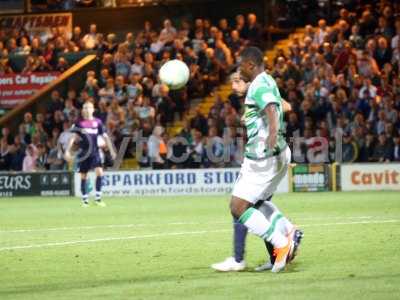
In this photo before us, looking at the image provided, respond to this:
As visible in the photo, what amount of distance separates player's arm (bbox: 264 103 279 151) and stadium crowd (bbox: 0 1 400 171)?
17107mm

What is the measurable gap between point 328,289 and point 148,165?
20.7m

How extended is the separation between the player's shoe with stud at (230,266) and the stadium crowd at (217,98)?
55.1 ft

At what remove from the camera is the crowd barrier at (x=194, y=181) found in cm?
2750

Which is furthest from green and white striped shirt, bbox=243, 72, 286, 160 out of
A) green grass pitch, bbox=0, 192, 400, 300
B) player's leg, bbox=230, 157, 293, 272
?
green grass pitch, bbox=0, 192, 400, 300

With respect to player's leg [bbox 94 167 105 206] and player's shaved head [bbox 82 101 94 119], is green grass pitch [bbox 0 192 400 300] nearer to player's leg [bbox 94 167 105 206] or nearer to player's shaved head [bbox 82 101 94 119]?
player's leg [bbox 94 167 105 206]

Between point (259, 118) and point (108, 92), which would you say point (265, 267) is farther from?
point (108, 92)

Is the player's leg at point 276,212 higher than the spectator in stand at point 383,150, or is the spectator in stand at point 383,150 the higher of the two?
the player's leg at point 276,212

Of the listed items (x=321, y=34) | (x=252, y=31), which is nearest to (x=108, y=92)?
(x=252, y=31)

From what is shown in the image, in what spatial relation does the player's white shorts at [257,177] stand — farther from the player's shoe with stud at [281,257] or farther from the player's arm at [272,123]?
the player's shoe with stud at [281,257]

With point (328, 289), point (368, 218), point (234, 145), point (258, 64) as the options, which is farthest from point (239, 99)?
point (328, 289)

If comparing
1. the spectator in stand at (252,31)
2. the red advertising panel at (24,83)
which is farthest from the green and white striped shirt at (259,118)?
the red advertising panel at (24,83)

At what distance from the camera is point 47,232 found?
16906mm

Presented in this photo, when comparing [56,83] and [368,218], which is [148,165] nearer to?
[56,83]

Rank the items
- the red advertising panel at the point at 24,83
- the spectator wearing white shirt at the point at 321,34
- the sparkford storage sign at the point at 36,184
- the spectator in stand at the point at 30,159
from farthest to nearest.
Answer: the red advertising panel at the point at 24,83
the spectator in stand at the point at 30,159
the spectator wearing white shirt at the point at 321,34
the sparkford storage sign at the point at 36,184
